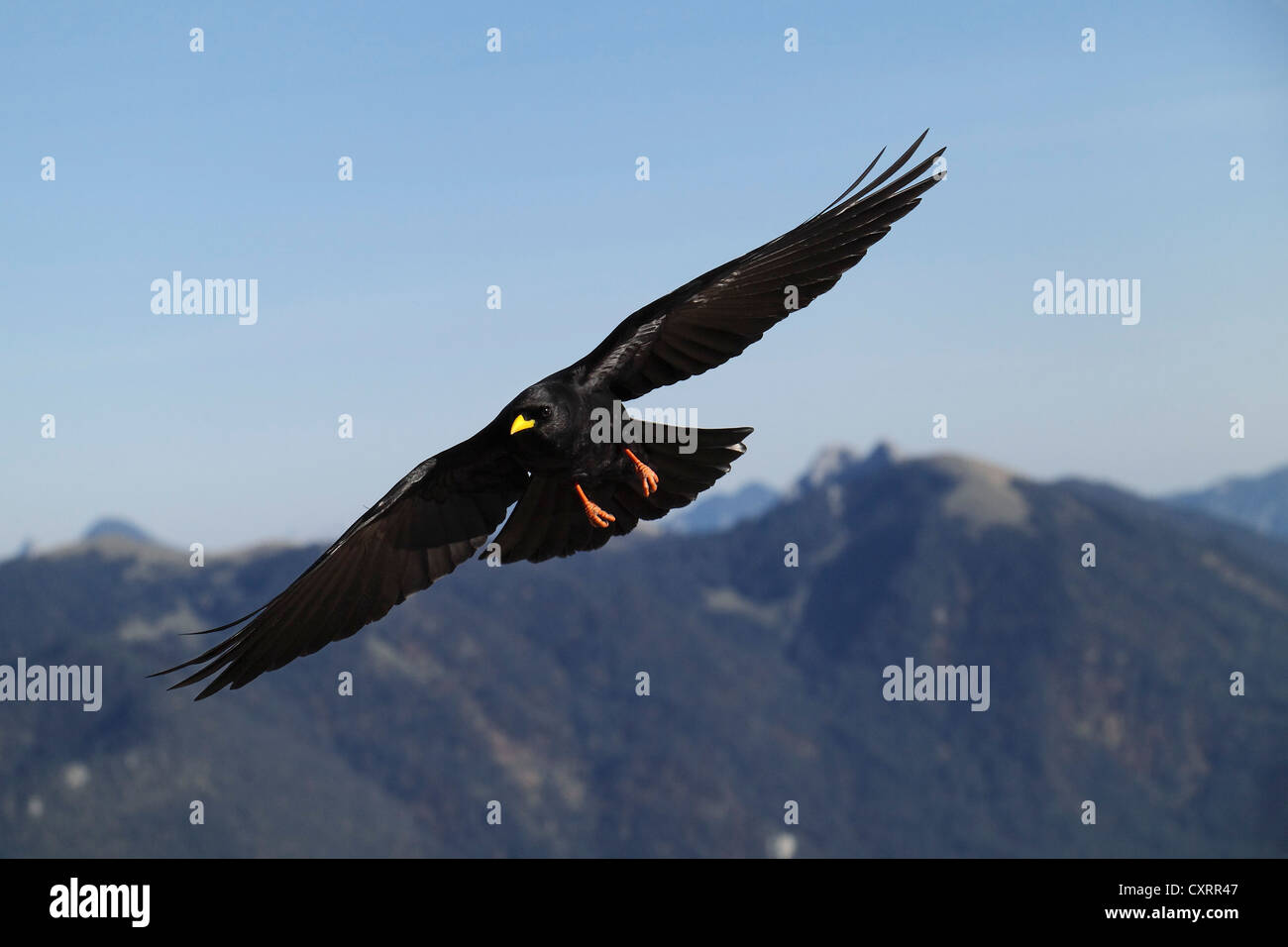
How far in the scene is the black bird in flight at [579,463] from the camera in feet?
33.7

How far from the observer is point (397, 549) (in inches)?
456

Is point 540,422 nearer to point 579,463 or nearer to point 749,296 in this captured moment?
point 579,463

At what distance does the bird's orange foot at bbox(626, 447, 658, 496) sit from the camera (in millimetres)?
11109

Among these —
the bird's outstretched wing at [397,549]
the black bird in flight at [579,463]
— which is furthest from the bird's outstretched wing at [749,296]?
the bird's outstretched wing at [397,549]

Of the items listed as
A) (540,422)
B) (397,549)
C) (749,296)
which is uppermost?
(749,296)

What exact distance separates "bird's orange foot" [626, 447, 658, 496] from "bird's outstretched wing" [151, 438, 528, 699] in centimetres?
114

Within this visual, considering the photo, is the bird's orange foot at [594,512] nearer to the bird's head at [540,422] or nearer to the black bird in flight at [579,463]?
the black bird in flight at [579,463]

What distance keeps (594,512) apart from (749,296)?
2.29 meters

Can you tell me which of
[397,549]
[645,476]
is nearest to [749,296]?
[645,476]

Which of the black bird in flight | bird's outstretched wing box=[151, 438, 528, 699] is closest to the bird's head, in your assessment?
the black bird in flight

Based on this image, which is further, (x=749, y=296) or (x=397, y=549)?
(x=397, y=549)

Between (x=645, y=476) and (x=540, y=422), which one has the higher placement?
(x=540, y=422)
